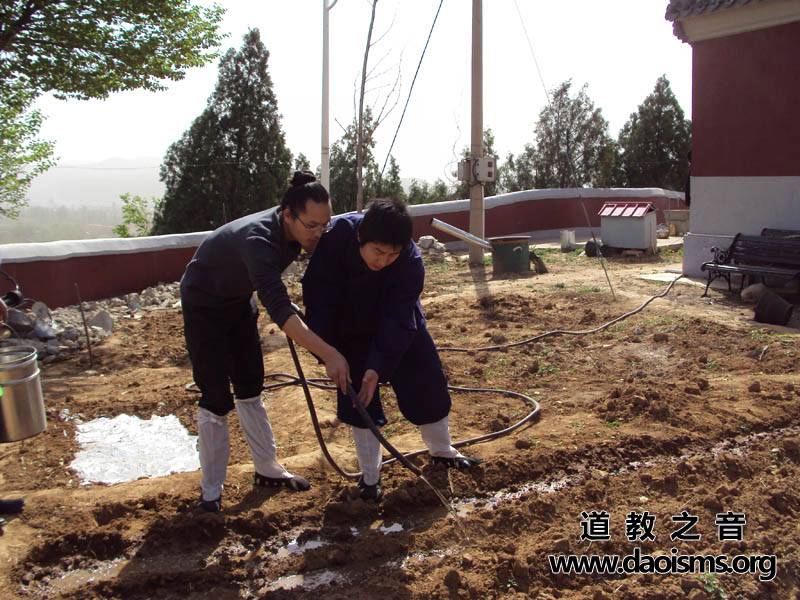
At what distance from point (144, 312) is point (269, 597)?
7.30m

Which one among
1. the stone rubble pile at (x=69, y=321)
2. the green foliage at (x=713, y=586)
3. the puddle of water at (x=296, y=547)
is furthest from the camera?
the stone rubble pile at (x=69, y=321)

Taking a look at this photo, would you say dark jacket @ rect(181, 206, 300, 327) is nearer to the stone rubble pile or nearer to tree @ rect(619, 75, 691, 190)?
the stone rubble pile

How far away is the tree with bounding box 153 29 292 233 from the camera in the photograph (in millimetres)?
17125

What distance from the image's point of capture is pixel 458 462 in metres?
3.87

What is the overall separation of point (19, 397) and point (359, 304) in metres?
1.94

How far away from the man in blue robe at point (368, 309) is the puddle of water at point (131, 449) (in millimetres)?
1543

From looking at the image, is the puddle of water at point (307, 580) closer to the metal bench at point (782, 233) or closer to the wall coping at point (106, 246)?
the wall coping at point (106, 246)

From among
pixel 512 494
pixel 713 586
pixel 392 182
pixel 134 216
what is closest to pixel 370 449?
pixel 512 494

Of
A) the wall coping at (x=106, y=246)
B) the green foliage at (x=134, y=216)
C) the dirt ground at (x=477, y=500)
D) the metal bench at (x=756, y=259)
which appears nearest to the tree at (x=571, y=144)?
the wall coping at (x=106, y=246)

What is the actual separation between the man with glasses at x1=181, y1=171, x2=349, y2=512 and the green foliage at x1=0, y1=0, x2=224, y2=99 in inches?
247

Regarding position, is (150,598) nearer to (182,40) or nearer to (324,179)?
(182,40)

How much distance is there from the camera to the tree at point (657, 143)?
21484mm

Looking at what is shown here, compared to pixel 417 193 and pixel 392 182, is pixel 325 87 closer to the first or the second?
pixel 392 182

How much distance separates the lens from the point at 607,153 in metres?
21.9
